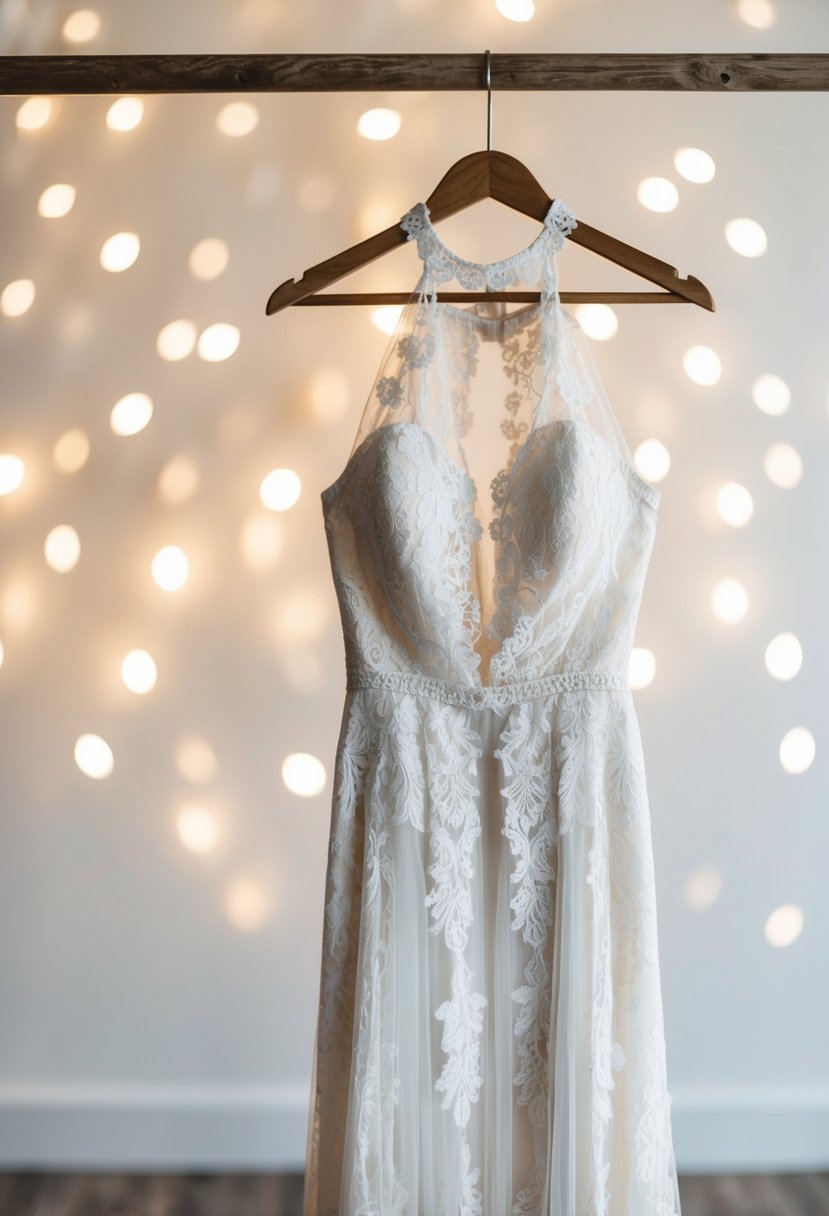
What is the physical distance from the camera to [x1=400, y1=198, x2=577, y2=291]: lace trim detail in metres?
1.53

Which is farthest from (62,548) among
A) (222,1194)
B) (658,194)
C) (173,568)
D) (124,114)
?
(658,194)

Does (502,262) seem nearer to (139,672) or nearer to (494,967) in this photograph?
(494,967)

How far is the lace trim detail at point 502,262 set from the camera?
5.03 ft

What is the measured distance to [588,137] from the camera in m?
2.34

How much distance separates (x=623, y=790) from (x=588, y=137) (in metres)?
1.56

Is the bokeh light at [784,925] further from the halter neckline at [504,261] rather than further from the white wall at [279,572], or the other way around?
the halter neckline at [504,261]

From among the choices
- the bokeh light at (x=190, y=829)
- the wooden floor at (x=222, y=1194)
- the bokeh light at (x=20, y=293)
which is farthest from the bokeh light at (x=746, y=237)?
the wooden floor at (x=222, y=1194)

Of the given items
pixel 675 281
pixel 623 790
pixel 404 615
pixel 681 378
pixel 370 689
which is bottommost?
pixel 623 790

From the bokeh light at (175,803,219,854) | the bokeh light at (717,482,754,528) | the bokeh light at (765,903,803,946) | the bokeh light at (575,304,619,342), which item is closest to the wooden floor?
the bokeh light at (765,903,803,946)

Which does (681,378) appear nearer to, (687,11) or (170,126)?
(687,11)

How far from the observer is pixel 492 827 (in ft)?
5.13

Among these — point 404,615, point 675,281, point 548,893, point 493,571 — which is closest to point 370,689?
point 404,615

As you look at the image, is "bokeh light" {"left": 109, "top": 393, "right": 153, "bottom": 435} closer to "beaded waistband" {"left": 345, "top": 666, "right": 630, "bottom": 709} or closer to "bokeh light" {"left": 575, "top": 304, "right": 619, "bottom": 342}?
"bokeh light" {"left": 575, "top": 304, "right": 619, "bottom": 342}

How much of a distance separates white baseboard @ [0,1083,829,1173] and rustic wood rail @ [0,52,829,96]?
2.04 meters
